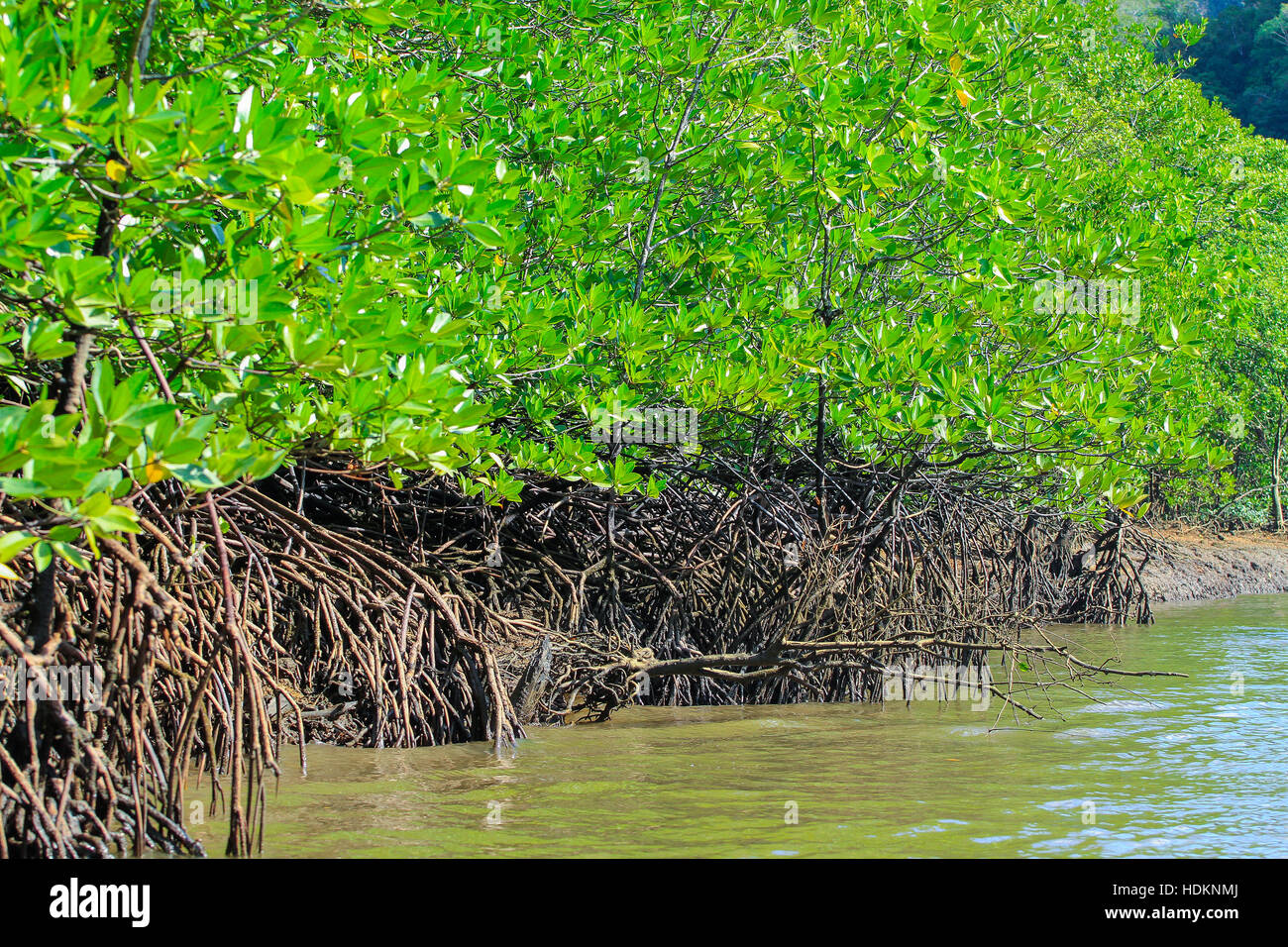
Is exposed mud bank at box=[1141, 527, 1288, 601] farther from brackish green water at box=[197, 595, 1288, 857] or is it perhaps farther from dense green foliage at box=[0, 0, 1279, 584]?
brackish green water at box=[197, 595, 1288, 857]

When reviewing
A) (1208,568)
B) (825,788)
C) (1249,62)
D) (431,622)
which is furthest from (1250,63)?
(431,622)

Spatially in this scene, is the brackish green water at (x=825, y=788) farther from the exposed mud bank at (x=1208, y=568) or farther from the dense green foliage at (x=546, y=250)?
the exposed mud bank at (x=1208, y=568)

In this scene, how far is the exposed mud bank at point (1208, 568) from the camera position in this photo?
1266cm

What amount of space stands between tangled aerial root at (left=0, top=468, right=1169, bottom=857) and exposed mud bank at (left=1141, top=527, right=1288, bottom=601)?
5955mm

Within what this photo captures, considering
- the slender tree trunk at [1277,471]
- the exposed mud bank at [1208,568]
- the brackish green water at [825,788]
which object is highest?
the slender tree trunk at [1277,471]

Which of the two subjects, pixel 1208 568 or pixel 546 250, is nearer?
pixel 546 250

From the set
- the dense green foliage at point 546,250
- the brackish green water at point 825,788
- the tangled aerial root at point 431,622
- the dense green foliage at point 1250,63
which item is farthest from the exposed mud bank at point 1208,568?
the dense green foliage at point 1250,63

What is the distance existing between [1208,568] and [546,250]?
1130 centimetres

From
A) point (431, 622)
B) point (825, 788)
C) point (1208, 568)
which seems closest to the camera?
point (825, 788)

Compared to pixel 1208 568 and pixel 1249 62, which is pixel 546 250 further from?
pixel 1249 62

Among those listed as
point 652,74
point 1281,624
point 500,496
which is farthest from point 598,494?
point 1281,624

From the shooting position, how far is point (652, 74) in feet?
18.1

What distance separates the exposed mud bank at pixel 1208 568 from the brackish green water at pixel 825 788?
23.0 ft

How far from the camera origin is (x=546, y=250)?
4738 millimetres
